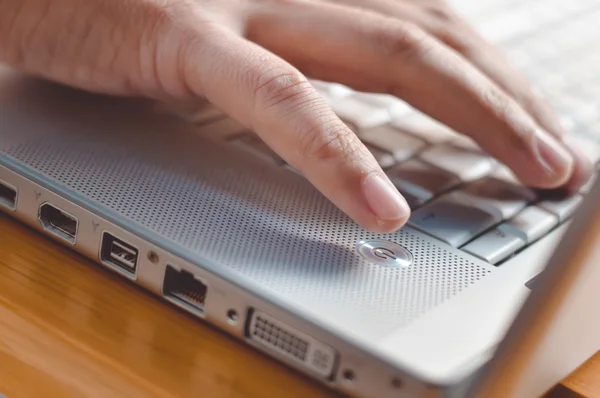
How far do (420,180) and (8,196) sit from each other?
0.93 feet

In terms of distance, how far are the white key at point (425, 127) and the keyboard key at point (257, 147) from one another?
147 mm

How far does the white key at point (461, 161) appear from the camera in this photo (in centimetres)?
60

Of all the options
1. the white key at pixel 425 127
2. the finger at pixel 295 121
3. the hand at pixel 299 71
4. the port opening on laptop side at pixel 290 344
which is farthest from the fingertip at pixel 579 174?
the port opening on laptop side at pixel 290 344

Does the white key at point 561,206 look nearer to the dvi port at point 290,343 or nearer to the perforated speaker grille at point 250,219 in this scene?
the perforated speaker grille at point 250,219

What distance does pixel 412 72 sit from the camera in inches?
24.5

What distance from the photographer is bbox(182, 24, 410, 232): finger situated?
456 mm

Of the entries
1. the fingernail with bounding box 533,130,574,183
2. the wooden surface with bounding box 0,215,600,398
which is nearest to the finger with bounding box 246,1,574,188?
the fingernail with bounding box 533,130,574,183

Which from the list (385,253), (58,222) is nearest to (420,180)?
(385,253)

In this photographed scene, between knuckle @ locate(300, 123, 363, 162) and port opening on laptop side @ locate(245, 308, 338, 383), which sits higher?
knuckle @ locate(300, 123, 363, 162)

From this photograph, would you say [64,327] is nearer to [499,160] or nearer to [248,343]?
[248,343]

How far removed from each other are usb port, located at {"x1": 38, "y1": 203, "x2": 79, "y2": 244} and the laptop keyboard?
0.45 feet

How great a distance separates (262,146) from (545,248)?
21 cm

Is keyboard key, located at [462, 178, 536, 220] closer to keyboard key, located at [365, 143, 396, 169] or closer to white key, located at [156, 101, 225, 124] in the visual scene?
keyboard key, located at [365, 143, 396, 169]

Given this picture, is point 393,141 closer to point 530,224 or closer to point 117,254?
point 530,224
